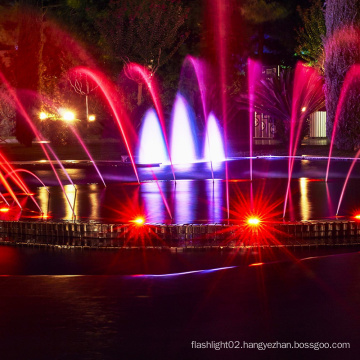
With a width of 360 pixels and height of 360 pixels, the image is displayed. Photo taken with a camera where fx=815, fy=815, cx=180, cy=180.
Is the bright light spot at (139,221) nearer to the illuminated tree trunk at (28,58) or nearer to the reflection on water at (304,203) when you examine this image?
the reflection on water at (304,203)

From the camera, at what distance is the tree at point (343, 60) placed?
967 inches

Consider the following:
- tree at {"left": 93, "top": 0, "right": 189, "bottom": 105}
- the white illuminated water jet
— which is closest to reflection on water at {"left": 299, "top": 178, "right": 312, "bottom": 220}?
the white illuminated water jet

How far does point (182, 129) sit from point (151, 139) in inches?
348

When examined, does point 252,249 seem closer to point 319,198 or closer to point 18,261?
point 18,261

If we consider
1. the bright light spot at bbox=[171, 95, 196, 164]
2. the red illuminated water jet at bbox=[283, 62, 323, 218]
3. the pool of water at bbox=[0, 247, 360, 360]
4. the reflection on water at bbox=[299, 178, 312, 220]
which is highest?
the bright light spot at bbox=[171, 95, 196, 164]

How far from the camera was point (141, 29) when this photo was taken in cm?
3294

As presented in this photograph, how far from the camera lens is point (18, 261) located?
25.6ft

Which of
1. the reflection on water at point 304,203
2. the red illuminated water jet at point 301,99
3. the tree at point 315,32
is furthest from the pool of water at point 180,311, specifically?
the tree at point 315,32

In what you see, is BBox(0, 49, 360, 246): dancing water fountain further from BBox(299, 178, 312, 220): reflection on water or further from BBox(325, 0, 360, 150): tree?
BBox(325, 0, 360, 150): tree

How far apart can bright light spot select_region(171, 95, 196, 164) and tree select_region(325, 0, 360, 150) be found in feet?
21.8

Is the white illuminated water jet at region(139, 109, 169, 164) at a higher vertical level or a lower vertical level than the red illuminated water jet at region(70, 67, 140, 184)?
lower

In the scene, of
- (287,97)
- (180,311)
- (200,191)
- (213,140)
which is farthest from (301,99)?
(180,311)

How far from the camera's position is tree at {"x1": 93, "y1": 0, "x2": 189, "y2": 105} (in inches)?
1297

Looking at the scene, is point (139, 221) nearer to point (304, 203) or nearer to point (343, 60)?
point (304, 203)
